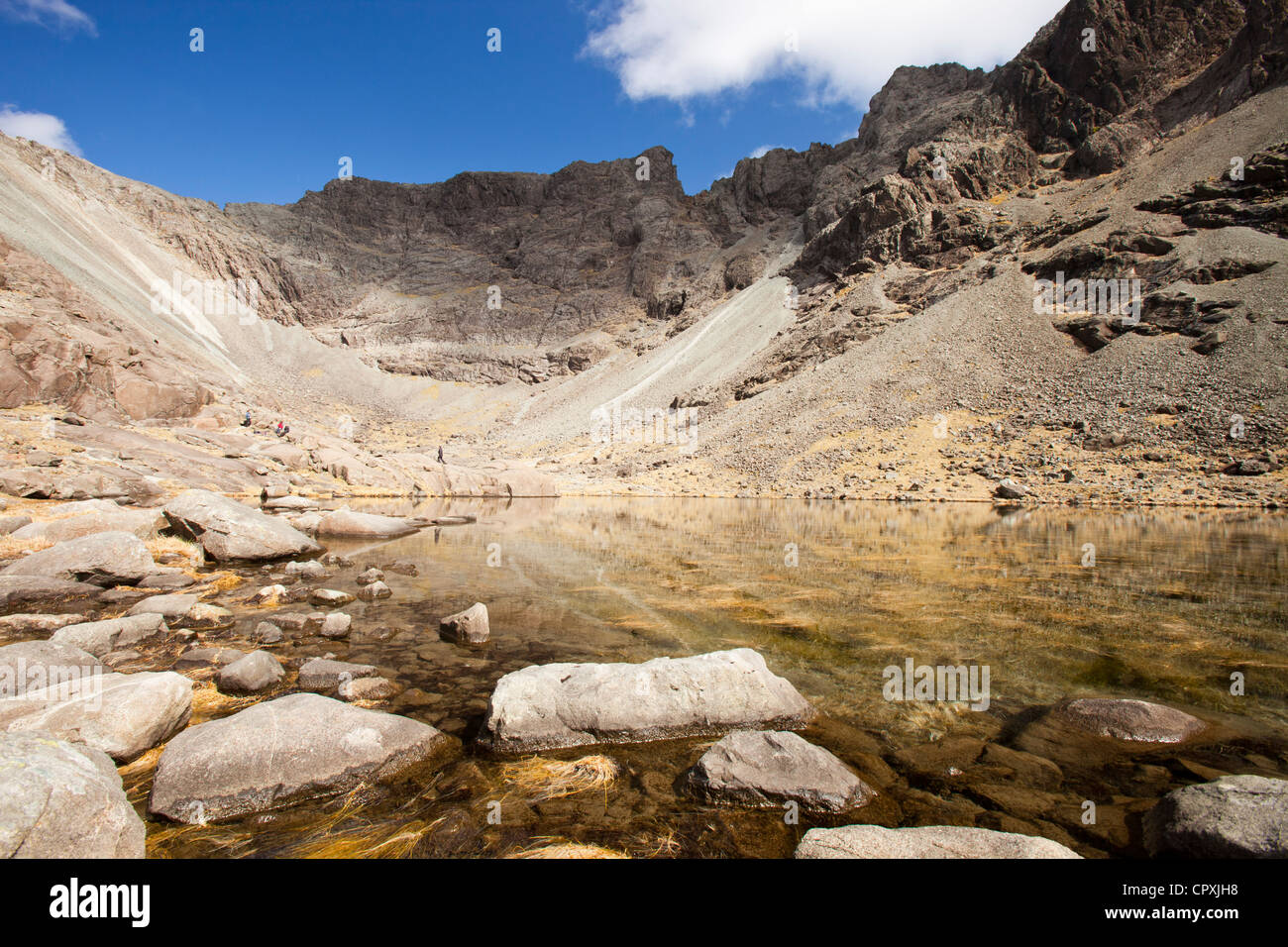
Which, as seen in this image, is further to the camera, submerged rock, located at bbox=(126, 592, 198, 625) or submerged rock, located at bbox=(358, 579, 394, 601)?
submerged rock, located at bbox=(358, 579, 394, 601)

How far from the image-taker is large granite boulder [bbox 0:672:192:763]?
16.0ft

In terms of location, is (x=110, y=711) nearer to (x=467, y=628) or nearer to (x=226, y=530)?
(x=467, y=628)

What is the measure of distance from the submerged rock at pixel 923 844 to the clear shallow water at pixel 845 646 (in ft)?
1.51

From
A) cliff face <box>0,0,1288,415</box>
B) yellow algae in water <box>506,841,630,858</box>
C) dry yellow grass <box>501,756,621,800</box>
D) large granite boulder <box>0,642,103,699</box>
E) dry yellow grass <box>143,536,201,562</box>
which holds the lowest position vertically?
dry yellow grass <box>501,756,621,800</box>

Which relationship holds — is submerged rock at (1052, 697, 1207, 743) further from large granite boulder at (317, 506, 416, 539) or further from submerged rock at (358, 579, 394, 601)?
large granite boulder at (317, 506, 416, 539)

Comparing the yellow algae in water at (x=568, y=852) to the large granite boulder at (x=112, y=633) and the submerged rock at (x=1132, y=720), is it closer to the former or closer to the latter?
the submerged rock at (x=1132, y=720)

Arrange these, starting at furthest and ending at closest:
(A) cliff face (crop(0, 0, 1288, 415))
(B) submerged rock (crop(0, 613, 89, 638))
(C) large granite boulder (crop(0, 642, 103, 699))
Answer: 1. (A) cliff face (crop(0, 0, 1288, 415))
2. (B) submerged rock (crop(0, 613, 89, 638))
3. (C) large granite boulder (crop(0, 642, 103, 699))

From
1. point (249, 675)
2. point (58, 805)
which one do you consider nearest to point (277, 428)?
point (249, 675)

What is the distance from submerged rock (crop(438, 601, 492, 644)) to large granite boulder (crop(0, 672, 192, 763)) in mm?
3550

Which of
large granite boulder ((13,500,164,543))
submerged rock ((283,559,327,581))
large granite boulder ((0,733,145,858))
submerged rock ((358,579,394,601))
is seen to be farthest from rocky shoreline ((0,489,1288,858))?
large granite boulder ((13,500,164,543))

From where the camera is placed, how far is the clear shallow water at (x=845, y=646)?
437 cm

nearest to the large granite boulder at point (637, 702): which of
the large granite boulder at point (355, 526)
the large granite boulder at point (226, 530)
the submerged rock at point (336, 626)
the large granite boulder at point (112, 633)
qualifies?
the submerged rock at point (336, 626)

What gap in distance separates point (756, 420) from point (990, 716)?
48.7 metres

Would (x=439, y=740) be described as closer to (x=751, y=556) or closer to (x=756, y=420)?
(x=751, y=556)
